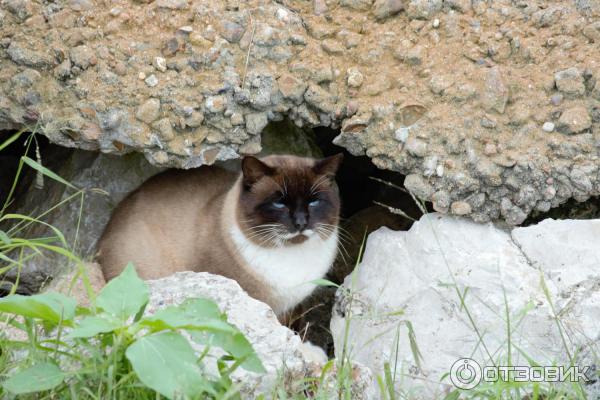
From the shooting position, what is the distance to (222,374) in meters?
2.18

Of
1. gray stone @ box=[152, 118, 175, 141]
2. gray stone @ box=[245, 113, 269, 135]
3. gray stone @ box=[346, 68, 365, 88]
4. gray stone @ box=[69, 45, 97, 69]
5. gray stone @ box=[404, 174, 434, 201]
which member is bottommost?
gray stone @ box=[404, 174, 434, 201]

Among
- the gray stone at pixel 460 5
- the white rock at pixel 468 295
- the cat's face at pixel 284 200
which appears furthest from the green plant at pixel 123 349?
the gray stone at pixel 460 5

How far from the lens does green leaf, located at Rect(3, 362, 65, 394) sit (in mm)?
2012

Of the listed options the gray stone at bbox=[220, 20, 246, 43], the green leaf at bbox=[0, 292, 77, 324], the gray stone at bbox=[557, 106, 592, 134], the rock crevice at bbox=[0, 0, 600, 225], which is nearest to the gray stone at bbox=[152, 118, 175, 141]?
the rock crevice at bbox=[0, 0, 600, 225]

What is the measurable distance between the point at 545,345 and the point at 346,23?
5.76ft

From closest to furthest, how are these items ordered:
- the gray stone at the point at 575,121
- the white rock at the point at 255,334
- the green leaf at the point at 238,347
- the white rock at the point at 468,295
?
the green leaf at the point at 238,347
the white rock at the point at 255,334
the white rock at the point at 468,295
the gray stone at the point at 575,121

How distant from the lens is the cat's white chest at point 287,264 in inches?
146

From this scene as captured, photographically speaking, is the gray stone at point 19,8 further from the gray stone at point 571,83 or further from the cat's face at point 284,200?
the gray stone at point 571,83

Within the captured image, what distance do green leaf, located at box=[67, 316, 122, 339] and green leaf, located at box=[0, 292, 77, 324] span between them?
0.09m

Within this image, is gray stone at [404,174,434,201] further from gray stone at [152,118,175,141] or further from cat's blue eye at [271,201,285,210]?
gray stone at [152,118,175,141]

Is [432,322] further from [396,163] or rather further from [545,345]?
[396,163]

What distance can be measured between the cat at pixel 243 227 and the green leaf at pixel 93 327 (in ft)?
4.62

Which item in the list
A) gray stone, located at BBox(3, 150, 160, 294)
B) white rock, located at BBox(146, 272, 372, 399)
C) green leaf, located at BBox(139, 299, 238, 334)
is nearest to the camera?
green leaf, located at BBox(139, 299, 238, 334)

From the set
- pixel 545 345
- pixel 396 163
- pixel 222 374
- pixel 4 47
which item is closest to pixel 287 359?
pixel 222 374
